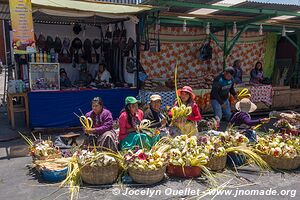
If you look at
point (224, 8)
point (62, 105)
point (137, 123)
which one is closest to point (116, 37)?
point (62, 105)

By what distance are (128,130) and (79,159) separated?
3.08 feet

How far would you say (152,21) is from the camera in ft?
23.8

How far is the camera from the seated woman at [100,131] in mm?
4531

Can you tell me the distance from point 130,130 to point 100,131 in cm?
44

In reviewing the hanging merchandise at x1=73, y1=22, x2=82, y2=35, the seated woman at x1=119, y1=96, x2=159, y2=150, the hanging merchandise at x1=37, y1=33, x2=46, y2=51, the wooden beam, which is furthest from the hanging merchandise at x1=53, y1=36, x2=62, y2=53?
the seated woman at x1=119, y1=96, x2=159, y2=150

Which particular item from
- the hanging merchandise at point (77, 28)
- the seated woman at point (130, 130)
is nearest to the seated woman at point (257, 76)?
the hanging merchandise at point (77, 28)

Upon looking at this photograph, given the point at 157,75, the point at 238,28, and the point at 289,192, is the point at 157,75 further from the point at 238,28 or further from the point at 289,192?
the point at 289,192

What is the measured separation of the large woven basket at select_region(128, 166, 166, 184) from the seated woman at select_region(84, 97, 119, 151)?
0.69m

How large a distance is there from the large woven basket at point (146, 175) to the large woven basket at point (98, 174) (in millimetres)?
229

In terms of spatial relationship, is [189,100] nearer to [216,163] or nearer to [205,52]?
[216,163]

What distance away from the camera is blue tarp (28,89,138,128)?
21.6ft

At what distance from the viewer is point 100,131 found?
4.56m

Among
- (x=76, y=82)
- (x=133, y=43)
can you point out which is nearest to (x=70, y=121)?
(x=76, y=82)

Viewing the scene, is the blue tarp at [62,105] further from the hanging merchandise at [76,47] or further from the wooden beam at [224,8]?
the wooden beam at [224,8]
